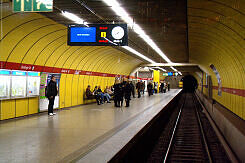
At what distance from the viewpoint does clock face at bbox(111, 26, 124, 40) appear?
7.91 meters

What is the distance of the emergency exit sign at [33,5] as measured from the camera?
5289 mm

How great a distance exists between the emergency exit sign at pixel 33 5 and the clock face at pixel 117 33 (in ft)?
9.64

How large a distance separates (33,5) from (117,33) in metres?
3.14

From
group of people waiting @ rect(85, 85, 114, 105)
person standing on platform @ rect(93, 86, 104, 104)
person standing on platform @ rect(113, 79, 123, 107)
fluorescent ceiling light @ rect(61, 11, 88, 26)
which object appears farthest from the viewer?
person standing on platform @ rect(93, 86, 104, 104)

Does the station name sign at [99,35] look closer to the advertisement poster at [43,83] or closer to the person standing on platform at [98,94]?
the advertisement poster at [43,83]

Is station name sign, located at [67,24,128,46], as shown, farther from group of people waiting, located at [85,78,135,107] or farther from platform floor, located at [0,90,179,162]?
group of people waiting, located at [85,78,135,107]

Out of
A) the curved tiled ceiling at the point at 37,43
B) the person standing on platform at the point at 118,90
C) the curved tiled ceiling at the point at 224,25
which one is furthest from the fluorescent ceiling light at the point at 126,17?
the person standing on platform at the point at 118,90

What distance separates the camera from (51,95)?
1066 cm

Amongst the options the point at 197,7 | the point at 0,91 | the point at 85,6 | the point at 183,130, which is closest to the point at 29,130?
the point at 0,91

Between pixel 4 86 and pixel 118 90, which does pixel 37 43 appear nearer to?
pixel 4 86

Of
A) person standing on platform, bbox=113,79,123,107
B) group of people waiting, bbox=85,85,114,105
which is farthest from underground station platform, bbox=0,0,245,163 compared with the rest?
group of people waiting, bbox=85,85,114,105

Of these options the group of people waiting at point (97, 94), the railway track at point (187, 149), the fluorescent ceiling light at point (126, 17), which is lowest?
the railway track at point (187, 149)

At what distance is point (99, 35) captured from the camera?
26.6 ft

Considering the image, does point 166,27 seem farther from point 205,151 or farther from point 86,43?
point 205,151
